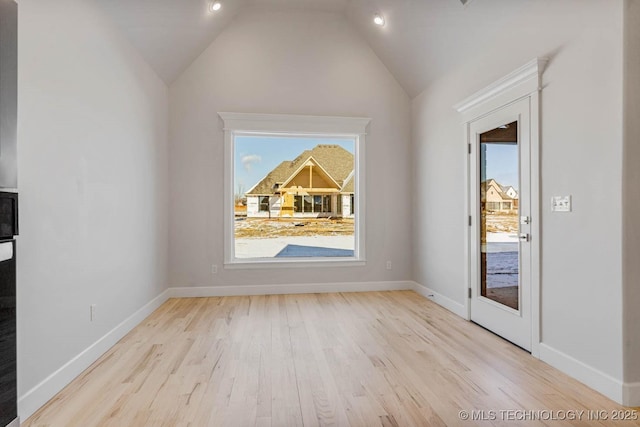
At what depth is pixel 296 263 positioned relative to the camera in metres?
5.04

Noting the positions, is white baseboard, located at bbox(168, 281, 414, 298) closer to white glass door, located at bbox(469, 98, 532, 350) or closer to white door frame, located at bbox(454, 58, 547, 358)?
white glass door, located at bbox(469, 98, 532, 350)

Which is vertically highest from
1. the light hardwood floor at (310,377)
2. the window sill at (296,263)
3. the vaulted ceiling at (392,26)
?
the vaulted ceiling at (392,26)

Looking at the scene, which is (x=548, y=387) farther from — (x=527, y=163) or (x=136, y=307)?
(x=136, y=307)

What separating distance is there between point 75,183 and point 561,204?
11.5ft

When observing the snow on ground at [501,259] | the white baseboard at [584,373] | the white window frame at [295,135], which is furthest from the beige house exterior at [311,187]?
the white baseboard at [584,373]

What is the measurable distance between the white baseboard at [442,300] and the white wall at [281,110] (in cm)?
35

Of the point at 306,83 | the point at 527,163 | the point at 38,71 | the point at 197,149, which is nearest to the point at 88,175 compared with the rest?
the point at 38,71

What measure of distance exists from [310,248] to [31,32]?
3.91 meters

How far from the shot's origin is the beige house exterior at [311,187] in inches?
207

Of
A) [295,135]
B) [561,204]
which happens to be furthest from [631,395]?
[295,135]

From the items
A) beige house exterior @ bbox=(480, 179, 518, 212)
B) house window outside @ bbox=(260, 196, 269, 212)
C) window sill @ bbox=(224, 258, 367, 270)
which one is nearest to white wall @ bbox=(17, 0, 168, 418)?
window sill @ bbox=(224, 258, 367, 270)

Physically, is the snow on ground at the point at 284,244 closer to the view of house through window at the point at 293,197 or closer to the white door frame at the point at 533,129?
the view of house through window at the point at 293,197

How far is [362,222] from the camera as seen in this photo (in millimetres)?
5148

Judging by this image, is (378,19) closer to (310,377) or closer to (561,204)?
(561,204)
